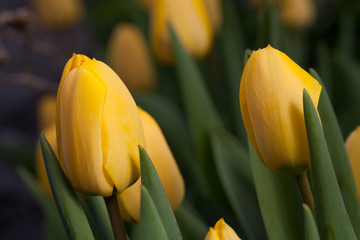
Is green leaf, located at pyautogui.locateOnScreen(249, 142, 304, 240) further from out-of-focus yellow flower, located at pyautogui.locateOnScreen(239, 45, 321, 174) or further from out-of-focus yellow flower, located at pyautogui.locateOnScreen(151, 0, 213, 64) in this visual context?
out-of-focus yellow flower, located at pyautogui.locateOnScreen(151, 0, 213, 64)

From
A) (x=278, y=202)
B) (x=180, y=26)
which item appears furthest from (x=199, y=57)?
(x=278, y=202)

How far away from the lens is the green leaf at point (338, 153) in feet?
0.88

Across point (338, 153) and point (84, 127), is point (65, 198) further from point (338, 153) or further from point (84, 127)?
point (338, 153)

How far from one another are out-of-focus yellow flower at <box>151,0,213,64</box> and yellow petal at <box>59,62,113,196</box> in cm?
29

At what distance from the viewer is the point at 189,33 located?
54 centimetres

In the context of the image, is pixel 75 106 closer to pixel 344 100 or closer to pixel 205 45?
pixel 205 45

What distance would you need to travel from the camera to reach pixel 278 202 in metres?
0.30

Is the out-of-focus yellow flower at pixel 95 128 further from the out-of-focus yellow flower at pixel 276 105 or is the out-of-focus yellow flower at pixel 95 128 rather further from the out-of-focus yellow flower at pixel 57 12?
the out-of-focus yellow flower at pixel 57 12

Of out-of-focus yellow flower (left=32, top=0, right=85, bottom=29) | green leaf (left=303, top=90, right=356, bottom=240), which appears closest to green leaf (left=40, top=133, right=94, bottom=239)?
green leaf (left=303, top=90, right=356, bottom=240)

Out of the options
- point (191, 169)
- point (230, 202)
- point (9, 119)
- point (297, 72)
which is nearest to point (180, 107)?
point (191, 169)

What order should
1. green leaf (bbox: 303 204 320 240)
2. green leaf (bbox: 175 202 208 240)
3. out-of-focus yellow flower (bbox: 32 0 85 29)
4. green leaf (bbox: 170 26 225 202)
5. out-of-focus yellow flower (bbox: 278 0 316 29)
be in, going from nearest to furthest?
green leaf (bbox: 303 204 320 240) < green leaf (bbox: 175 202 208 240) < green leaf (bbox: 170 26 225 202) < out-of-focus yellow flower (bbox: 278 0 316 29) < out-of-focus yellow flower (bbox: 32 0 85 29)

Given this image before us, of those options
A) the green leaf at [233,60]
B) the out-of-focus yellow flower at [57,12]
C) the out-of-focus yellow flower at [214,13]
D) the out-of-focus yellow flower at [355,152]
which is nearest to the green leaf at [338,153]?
the out-of-focus yellow flower at [355,152]

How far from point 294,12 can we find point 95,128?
542 millimetres

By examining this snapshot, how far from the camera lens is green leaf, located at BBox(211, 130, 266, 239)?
409 mm
